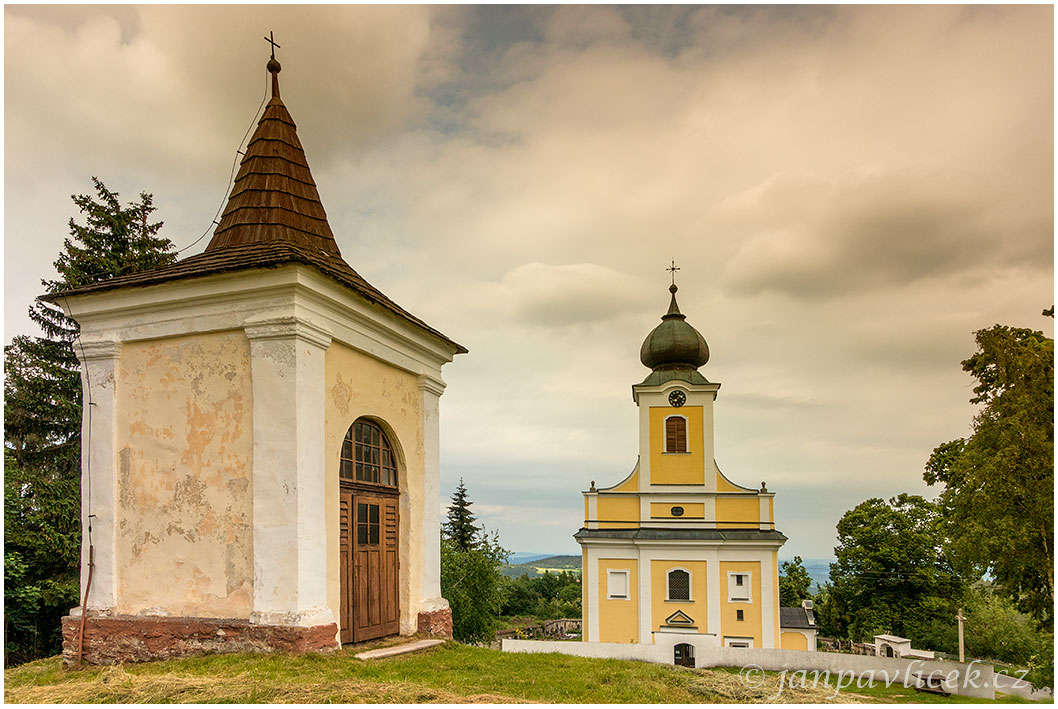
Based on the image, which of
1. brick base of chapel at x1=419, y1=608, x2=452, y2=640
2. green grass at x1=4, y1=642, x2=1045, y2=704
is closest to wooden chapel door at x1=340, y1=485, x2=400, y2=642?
brick base of chapel at x1=419, y1=608, x2=452, y2=640

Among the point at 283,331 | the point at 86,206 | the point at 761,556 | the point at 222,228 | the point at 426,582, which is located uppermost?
the point at 86,206

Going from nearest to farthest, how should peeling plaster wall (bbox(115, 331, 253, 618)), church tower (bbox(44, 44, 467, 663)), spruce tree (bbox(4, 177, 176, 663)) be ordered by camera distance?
church tower (bbox(44, 44, 467, 663)) < peeling plaster wall (bbox(115, 331, 253, 618)) < spruce tree (bbox(4, 177, 176, 663))

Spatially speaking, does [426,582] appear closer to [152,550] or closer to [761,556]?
[152,550]

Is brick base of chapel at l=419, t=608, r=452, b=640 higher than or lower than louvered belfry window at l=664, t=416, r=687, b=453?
lower

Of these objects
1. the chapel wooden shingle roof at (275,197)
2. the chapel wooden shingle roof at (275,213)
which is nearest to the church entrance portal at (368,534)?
the chapel wooden shingle roof at (275,213)

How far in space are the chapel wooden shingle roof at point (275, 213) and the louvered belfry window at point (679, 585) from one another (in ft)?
75.3

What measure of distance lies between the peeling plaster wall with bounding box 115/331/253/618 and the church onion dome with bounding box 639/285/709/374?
27804 mm

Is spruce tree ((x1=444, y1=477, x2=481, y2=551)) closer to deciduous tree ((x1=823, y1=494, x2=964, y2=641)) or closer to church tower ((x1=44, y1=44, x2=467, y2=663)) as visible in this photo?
deciduous tree ((x1=823, y1=494, x2=964, y2=641))

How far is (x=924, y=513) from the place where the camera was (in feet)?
133

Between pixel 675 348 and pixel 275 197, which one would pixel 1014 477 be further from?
pixel 675 348

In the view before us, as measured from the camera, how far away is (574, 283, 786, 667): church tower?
3127 centimetres

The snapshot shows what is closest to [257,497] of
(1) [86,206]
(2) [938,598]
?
(1) [86,206]

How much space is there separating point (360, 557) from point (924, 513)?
3833 cm

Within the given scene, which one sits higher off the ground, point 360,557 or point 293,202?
point 293,202
